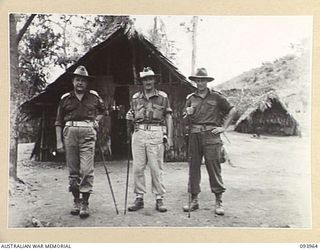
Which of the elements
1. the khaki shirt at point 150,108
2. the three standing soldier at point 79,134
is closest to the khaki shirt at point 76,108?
the three standing soldier at point 79,134

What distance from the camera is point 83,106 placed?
259cm

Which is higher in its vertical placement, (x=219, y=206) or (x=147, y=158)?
(x=147, y=158)

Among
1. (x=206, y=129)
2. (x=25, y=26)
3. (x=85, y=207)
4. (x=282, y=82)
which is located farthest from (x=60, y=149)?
(x=282, y=82)

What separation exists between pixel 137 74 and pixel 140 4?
0.36 m

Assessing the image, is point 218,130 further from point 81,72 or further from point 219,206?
point 81,72

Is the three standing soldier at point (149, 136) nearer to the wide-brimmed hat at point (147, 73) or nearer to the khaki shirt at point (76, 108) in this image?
the wide-brimmed hat at point (147, 73)

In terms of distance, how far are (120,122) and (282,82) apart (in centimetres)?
87

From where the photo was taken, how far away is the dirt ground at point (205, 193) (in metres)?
2.57

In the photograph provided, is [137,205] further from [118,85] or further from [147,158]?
[118,85]

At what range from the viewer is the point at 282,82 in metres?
2.63

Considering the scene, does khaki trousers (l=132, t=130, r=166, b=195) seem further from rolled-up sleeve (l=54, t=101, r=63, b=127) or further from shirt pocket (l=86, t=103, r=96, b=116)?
rolled-up sleeve (l=54, t=101, r=63, b=127)

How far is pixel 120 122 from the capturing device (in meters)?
2.62

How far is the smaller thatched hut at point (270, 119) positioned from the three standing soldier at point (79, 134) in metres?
0.76

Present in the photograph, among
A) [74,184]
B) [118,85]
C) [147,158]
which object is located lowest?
[74,184]
